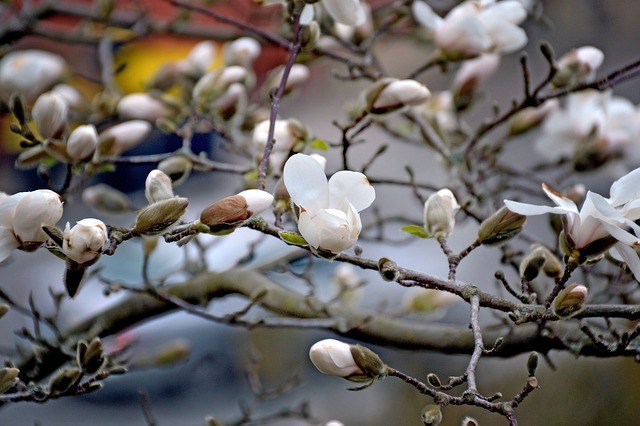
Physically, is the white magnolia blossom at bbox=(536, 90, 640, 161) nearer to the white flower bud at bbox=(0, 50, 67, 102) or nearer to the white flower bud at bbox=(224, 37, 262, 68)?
the white flower bud at bbox=(224, 37, 262, 68)

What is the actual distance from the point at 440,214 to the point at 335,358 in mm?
124

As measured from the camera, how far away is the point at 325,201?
42 centimetres

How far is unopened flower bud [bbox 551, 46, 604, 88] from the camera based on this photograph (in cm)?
62

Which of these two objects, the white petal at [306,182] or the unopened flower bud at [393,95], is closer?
the white petal at [306,182]

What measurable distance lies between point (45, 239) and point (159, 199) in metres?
0.07

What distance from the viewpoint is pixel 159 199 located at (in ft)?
1.42

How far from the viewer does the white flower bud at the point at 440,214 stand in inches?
18.6

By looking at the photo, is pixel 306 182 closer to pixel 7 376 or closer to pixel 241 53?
pixel 7 376

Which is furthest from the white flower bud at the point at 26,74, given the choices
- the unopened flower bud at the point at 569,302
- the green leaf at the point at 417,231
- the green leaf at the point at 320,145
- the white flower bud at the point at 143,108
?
the unopened flower bud at the point at 569,302

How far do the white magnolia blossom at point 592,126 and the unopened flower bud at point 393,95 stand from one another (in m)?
0.25

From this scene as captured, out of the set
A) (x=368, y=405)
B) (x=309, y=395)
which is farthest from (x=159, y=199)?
(x=309, y=395)

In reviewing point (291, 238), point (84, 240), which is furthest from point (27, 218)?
point (291, 238)

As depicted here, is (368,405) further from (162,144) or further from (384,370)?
(162,144)

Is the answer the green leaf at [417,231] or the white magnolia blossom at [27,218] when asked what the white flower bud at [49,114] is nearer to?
the white magnolia blossom at [27,218]
